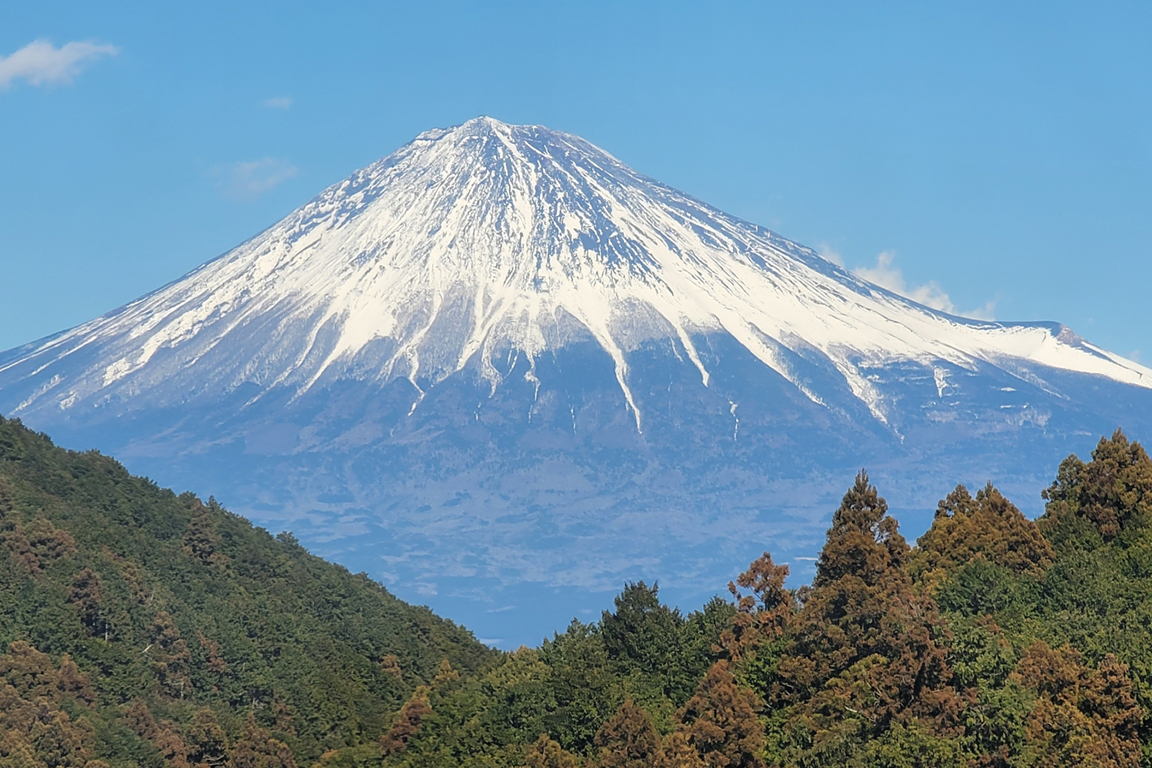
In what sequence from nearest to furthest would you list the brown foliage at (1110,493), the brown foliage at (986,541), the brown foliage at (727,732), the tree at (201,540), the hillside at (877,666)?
the hillside at (877,666), the brown foliage at (727,732), the brown foliage at (986,541), the brown foliage at (1110,493), the tree at (201,540)

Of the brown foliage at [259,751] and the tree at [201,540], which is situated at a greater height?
the tree at [201,540]

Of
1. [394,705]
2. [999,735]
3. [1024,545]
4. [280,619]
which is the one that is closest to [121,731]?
[394,705]

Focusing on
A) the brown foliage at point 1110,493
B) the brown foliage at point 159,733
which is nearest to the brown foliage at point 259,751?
the brown foliage at point 159,733

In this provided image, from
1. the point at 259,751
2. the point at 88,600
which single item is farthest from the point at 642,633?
the point at 88,600

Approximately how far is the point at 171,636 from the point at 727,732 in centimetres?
4472

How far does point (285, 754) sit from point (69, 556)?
20.7 metres

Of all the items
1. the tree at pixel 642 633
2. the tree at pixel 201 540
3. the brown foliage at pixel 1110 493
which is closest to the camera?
the tree at pixel 642 633

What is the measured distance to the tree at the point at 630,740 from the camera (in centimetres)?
5494

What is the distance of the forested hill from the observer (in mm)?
76250

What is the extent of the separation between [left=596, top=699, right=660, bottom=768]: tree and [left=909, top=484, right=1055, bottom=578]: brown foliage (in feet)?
65.1

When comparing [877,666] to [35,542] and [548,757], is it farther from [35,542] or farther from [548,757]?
[35,542]

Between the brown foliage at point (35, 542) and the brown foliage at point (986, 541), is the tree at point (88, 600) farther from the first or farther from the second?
the brown foliage at point (986, 541)

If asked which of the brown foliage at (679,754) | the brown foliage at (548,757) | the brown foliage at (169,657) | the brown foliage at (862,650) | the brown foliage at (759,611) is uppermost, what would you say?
the brown foliage at (169,657)

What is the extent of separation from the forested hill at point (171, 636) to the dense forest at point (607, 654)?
0.53 ft
